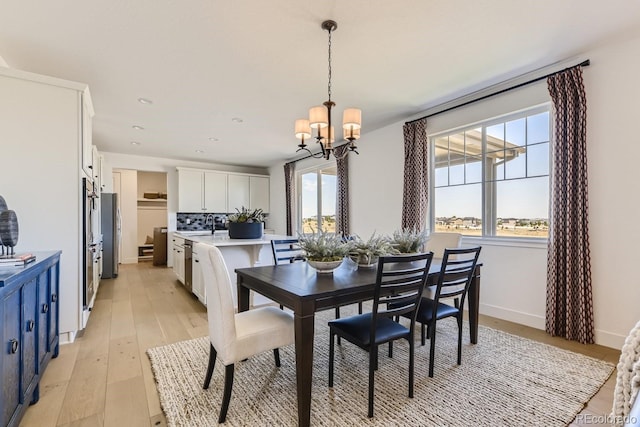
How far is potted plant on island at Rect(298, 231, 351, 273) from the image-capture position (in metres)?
2.17

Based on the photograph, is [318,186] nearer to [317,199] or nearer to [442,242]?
[317,199]

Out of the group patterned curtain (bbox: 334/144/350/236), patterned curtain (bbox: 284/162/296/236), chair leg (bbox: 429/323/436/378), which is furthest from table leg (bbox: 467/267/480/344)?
patterned curtain (bbox: 284/162/296/236)

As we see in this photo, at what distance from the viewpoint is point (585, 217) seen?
270 cm

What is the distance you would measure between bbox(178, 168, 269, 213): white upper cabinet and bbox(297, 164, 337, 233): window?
4.43ft

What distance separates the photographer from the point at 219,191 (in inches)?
283

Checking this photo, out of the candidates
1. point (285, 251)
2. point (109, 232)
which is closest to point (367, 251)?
point (285, 251)

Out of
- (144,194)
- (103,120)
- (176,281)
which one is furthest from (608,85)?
(144,194)

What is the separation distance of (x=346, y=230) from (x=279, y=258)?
2.56 m

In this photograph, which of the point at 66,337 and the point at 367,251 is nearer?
the point at 367,251

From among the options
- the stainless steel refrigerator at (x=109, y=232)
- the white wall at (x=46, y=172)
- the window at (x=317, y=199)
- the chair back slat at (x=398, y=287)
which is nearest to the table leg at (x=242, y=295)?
the chair back slat at (x=398, y=287)

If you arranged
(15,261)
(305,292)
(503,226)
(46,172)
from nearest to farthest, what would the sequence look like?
(305,292)
(15,261)
(46,172)
(503,226)

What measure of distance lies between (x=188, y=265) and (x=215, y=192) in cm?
302

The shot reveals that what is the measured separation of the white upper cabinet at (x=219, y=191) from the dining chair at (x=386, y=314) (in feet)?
18.8

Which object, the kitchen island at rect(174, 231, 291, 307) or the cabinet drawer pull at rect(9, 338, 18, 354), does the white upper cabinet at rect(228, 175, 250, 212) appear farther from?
the cabinet drawer pull at rect(9, 338, 18, 354)
